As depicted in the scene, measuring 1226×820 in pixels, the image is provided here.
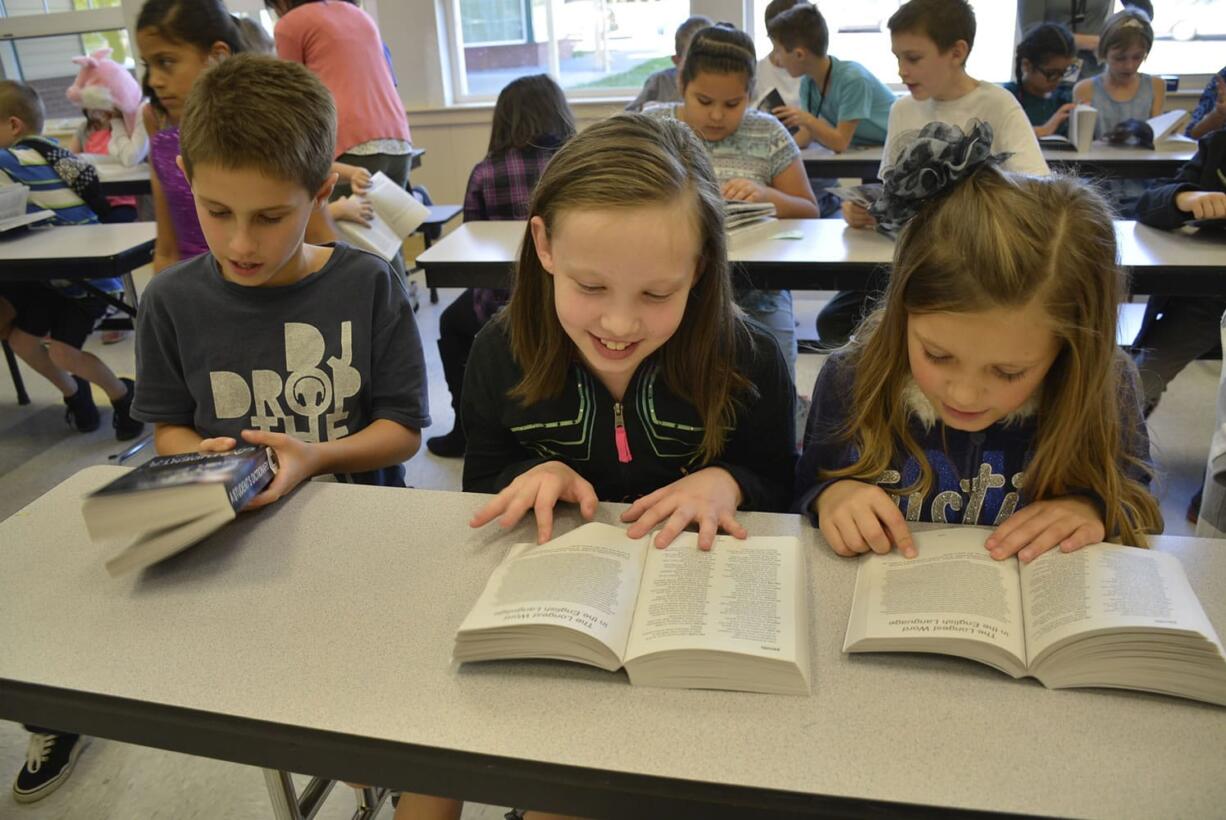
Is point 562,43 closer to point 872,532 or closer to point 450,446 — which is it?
point 450,446

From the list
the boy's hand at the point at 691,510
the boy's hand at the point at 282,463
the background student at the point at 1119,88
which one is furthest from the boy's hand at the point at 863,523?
the background student at the point at 1119,88

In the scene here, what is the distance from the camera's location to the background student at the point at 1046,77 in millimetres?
3877

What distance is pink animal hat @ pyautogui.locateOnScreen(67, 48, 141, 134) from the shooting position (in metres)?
4.57

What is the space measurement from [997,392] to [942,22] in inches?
77.7

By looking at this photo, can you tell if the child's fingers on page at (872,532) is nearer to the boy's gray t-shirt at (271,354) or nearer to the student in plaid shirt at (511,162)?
the boy's gray t-shirt at (271,354)

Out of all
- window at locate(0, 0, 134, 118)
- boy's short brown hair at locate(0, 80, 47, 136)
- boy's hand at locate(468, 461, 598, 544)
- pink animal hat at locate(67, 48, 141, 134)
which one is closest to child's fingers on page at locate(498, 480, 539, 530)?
boy's hand at locate(468, 461, 598, 544)

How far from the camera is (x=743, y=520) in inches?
41.8

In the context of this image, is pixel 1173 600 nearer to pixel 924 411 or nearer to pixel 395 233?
pixel 924 411

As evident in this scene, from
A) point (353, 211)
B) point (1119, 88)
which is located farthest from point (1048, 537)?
point (1119, 88)

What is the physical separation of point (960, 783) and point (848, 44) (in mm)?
5303

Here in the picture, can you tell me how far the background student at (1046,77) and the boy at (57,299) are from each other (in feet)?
12.4

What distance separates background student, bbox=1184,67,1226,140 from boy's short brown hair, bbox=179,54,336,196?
3.77 metres

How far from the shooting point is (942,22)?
255cm

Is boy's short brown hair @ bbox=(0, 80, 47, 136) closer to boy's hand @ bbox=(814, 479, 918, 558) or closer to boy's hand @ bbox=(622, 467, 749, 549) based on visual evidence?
boy's hand @ bbox=(622, 467, 749, 549)
